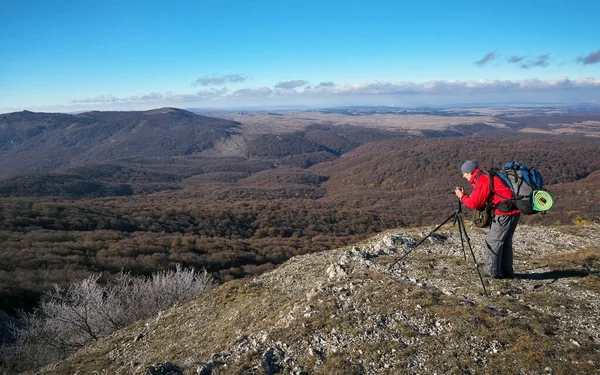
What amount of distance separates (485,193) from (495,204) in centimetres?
39

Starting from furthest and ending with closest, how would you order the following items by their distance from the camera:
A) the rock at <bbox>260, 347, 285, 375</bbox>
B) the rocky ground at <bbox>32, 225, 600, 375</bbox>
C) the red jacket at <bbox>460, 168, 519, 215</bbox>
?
the red jacket at <bbox>460, 168, 519, 215</bbox>, the rock at <bbox>260, 347, 285, 375</bbox>, the rocky ground at <bbox>32, 225, 600, 375</bbox>

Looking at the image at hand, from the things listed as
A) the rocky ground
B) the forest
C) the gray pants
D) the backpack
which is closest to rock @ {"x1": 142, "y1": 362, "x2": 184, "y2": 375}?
the rocky ground

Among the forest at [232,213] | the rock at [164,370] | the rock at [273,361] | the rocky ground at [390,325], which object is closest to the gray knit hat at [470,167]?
the rocky ground at [390,325]

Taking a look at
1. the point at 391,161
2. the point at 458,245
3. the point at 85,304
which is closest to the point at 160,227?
the point at 85,304

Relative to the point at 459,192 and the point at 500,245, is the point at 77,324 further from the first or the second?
the point at 500,245

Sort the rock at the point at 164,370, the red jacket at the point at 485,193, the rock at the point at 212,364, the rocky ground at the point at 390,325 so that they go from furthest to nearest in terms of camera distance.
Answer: the red jacket at the point at 485,193 → the rock at the point at 164,370 → the rock at the point at 212,364 → the rocky ground at the point at 390,325

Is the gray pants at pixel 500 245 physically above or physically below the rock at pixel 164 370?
above

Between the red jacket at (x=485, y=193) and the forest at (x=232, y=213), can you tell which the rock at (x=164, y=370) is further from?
the forest at (x=232, y=213)

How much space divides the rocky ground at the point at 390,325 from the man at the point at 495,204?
1037mm

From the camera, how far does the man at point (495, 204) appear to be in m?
7.11

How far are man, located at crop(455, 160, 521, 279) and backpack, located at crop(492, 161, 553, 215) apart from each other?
14cm

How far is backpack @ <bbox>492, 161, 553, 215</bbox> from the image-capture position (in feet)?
21.9

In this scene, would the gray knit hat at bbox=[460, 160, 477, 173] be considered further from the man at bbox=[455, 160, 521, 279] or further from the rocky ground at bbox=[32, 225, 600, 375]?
the rocky ground at bbox=[32, 225, 600, 375]

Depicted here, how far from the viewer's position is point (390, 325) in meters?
6.89
